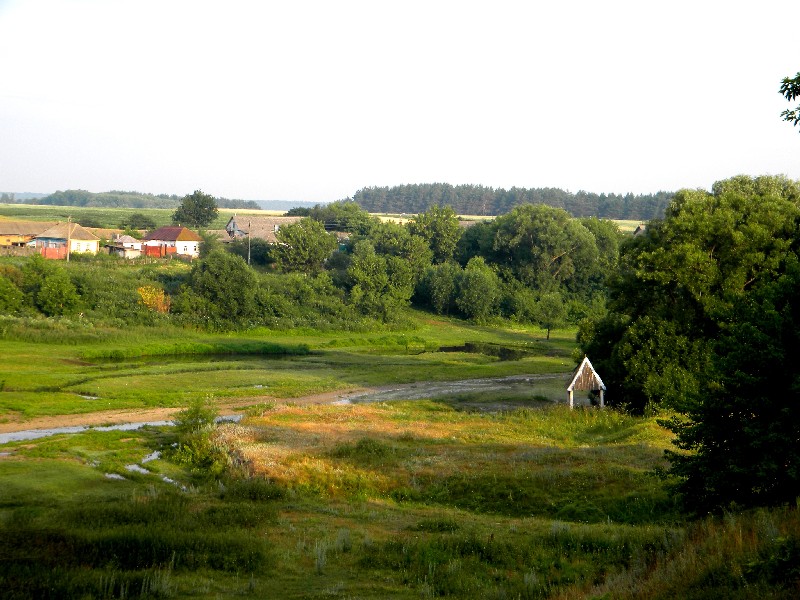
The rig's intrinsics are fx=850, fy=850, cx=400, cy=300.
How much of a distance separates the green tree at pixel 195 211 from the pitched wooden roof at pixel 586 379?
132812 millimetres

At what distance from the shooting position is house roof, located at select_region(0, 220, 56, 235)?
121 m

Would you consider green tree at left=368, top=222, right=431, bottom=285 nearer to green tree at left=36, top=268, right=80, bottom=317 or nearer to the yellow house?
green tree at left=36, top=268, right=80, bottom=317

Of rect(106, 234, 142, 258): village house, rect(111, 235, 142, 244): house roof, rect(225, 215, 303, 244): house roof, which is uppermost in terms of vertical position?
rect(225, 215, 303, 244): house roof

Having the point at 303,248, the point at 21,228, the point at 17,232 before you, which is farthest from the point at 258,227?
the point at 17,232

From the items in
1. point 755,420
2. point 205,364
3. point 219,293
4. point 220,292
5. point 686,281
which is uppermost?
point 686,281

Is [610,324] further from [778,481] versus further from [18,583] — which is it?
[18,583]

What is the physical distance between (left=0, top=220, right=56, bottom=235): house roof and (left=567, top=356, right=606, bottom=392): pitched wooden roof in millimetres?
98709

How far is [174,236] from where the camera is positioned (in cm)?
12669

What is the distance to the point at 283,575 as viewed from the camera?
1758 centimetres

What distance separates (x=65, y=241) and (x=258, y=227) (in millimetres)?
32754

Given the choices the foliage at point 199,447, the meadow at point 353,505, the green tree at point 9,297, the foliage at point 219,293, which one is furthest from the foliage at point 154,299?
the foliage at point 199,447

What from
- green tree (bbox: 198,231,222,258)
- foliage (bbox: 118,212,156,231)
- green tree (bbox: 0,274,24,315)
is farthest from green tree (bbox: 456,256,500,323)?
foliage (bbox: 118,212,156,231)

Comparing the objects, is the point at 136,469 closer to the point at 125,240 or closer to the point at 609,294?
the point at 609,294

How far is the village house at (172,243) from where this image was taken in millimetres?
124875
